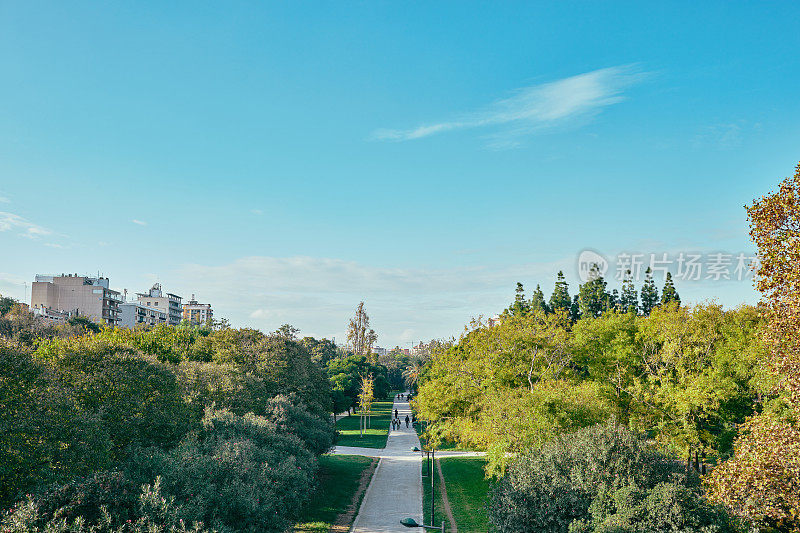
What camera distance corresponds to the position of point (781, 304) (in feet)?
39.5

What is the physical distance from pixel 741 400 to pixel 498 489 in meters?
19.1

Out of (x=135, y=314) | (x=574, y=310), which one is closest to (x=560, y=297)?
(x=574, y=310)

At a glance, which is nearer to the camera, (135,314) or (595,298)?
(595,298)

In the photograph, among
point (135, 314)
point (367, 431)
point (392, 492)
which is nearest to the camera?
point (392, 492)

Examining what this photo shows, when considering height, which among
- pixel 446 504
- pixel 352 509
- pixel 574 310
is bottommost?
pixel 446 504

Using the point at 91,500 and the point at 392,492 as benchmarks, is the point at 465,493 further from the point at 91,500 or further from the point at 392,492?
the point at 91,500

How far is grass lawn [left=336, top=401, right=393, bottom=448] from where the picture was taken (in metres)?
45.2

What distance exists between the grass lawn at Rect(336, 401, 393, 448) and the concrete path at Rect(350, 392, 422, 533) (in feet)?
5.96

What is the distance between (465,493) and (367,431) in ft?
86.2

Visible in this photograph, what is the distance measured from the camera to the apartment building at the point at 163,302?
12907cm

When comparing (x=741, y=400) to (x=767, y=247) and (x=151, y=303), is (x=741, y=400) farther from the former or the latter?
(x=151, y=303)

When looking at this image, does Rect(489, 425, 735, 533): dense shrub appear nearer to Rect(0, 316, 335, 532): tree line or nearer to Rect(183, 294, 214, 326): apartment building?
Rect(0, 316, 335, 532): tree line

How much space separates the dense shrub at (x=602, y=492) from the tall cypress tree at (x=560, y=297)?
49.0m

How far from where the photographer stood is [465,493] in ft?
89.8
